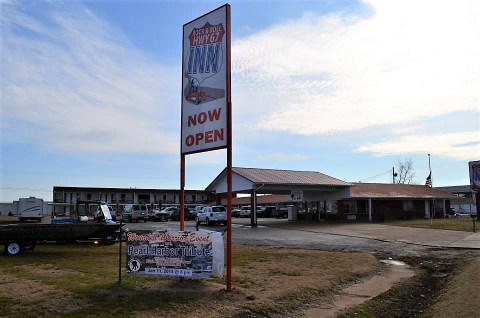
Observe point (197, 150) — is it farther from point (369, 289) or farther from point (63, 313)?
point (369, 289)

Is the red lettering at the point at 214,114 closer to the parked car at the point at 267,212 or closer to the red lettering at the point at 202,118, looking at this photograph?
the red lettering at the point at 202,118

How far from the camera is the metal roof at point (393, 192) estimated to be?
48.4 meters

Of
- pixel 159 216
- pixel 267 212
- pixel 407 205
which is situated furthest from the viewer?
pixel 267 212

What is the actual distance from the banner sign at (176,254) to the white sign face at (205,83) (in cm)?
207

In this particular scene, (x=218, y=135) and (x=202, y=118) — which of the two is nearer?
(x=218, y=135)

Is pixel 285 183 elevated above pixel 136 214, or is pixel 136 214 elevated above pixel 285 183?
pixel 285 183

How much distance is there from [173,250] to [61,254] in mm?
8297

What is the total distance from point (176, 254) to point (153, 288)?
0.86 metres

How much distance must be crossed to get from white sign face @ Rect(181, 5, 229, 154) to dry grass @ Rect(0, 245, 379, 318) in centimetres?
324

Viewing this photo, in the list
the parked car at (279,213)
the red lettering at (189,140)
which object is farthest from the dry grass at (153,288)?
the parked car at (279,213)

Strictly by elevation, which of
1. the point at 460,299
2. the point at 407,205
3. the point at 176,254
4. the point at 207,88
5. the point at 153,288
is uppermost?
the point at 207,88

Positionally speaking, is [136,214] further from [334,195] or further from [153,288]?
[153,288]

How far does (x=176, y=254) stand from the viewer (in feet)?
33.9

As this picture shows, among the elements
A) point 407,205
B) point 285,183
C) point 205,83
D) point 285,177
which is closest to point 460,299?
point 205,83
